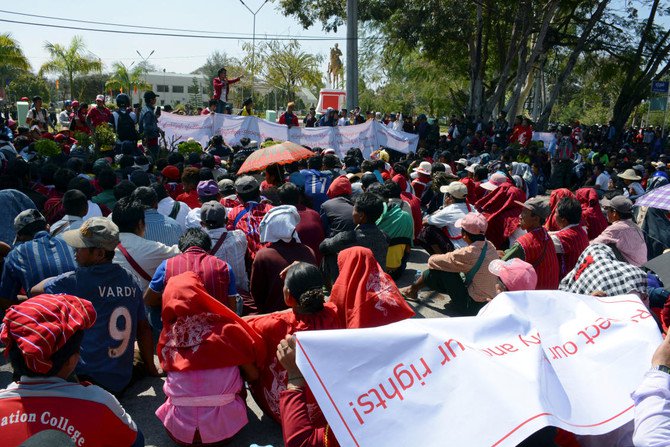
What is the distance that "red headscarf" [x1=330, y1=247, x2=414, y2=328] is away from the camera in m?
3.50

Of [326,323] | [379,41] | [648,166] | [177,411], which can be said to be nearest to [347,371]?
[326,323]

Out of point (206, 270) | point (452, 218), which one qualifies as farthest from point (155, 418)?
point (452, 218)

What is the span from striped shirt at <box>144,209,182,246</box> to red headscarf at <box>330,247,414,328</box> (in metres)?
2.20

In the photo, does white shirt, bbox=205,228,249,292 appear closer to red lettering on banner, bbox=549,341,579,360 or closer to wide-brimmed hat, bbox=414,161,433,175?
red lettering on banner, bbox=549,341,579,360

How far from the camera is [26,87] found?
56.9 m

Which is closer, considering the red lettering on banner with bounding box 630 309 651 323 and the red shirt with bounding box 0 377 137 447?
the red shirt with bounding box 0 377 137 447

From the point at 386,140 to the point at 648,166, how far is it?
580cm

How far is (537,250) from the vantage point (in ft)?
16.3

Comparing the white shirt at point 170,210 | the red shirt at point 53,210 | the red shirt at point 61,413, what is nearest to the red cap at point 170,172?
the white shirt at point 170,210

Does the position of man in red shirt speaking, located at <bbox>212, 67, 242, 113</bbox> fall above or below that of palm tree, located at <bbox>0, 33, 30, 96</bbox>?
below

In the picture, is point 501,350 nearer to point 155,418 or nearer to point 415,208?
point 155,418

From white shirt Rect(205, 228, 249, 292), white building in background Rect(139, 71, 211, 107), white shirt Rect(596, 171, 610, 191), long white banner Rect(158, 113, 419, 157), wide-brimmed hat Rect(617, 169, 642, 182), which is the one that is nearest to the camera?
white shirt Rect(205, 228, 249, 292)

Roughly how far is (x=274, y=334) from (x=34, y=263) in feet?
6.49

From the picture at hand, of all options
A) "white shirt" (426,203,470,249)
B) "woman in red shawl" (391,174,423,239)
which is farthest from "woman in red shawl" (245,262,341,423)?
"woman in red shawl" (391,174,423,239)
